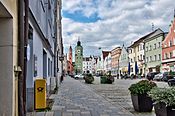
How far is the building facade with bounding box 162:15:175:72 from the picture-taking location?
195 ft

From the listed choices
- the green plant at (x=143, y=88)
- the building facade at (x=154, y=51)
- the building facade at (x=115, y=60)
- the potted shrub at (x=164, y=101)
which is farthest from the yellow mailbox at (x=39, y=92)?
the building facade at (x=115, y=60)

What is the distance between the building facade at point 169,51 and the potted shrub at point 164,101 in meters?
Answer: 51.1

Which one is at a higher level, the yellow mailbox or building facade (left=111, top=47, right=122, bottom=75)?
building facade (left=111, top=47, right=122, bottom=75)

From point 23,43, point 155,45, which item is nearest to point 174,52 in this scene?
point 155,45

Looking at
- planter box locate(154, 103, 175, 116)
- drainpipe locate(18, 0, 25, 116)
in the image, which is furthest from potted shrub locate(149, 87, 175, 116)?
drainpipe locate(18, 0, 25, 116)

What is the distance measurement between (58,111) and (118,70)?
97826 mm

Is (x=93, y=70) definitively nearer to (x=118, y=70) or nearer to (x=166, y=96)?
(x=118, y=70)

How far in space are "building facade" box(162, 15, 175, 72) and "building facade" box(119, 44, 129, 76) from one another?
116 feet

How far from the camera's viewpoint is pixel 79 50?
116 metres

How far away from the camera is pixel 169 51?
6150 centimetres

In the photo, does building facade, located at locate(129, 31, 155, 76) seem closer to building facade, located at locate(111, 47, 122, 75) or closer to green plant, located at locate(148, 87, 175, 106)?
building facade, located at locate(111, 47, 122, 75)

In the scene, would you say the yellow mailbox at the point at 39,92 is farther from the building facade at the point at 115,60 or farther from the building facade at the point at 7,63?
the building facade at the point at 115,60

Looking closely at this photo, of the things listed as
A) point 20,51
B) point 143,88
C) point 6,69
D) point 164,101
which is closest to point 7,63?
point 6,69

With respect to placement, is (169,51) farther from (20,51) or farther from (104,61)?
(104,61)
